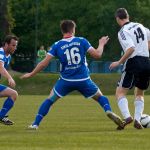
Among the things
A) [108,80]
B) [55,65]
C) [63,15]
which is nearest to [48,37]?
[63,15]

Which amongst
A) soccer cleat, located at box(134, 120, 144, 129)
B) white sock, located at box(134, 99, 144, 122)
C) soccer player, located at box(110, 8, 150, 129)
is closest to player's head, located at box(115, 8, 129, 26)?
soccer player, located at box(110, 8, 150, 129)

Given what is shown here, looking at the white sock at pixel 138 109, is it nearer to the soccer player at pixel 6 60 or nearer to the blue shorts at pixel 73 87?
the blue shorts at pixel 73 87

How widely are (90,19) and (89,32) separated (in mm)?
1533

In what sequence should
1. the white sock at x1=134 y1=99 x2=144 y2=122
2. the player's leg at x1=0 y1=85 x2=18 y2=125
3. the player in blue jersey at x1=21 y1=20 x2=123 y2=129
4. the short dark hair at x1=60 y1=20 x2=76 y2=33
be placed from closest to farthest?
the short dark hair at x1=60 y1=20 x2=76 y2=33, the player in blue jersey at x1=21 y1=20 x2=123 y2=129, the white sock at x1=134 y1=99 x2=144 y2=122, the player's leg at x1=0 y1=85 x2=18 y2=125

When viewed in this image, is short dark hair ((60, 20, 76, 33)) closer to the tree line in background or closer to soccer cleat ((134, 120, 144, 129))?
soccer cleat ((134, 120, 144, 129))

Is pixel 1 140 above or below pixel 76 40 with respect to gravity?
below

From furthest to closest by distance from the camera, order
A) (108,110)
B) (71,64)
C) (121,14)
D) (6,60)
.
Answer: (6,60)
(121,14)
(108,110)
(71,64)

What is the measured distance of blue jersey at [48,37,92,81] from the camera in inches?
559

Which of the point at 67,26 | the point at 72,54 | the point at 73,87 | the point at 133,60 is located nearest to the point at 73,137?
the point at 73,87

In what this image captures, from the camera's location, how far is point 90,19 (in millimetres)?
70688

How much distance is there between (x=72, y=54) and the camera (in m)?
14.2

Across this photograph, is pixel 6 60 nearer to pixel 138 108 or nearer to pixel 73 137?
pixel 138 108

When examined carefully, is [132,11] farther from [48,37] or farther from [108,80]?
[108,80]

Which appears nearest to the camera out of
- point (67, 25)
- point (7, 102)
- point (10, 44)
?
point (67, 25)
